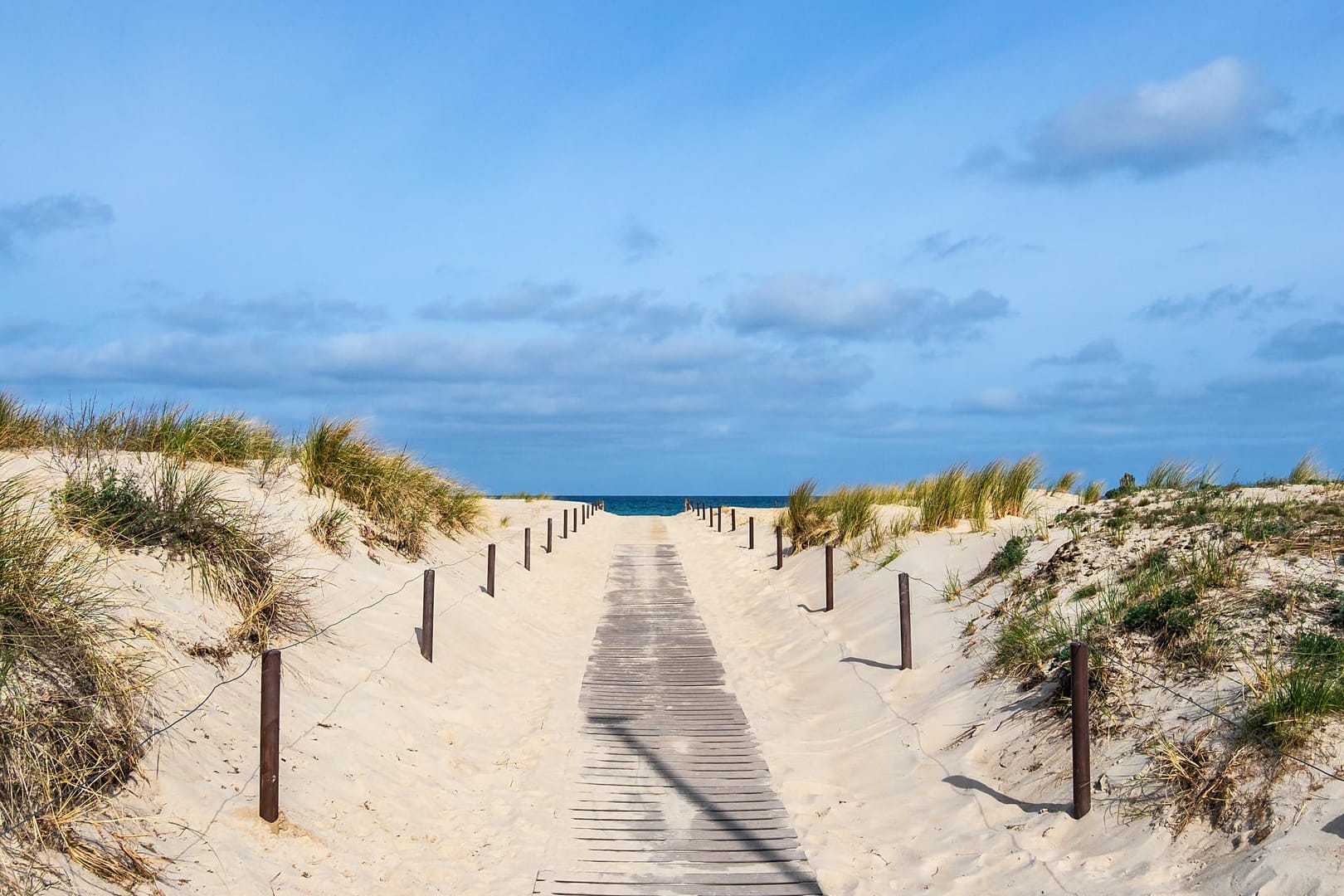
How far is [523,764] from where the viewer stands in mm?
8188

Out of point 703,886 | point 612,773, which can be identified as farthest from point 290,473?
point 703,886

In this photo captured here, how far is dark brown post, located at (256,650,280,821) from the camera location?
19.0 feet

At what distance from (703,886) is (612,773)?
7.46 ft

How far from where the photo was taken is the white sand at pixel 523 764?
5.45m

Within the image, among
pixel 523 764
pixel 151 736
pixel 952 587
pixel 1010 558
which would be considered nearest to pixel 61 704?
pixel 151 736

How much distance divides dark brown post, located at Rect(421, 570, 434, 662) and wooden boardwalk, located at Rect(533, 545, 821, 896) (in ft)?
6.16

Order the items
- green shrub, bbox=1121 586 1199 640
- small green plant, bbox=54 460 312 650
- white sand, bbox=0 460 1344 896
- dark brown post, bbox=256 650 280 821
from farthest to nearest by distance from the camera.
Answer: small green plant, bbox=54 460 312 650 < green shrub, bbox=1121 586 1199 640 < dark brown post, bbox=256 650 280 821 < white sand, bbox=0 460 1344 896

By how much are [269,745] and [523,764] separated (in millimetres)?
2850

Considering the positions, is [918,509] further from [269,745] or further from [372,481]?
[269,745]

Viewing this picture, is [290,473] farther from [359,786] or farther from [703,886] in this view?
[703,886]

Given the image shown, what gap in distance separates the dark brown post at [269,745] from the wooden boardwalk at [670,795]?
1.80 meters

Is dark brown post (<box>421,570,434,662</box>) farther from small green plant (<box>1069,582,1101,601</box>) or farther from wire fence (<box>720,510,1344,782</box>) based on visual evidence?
small green plant (<box>1069,582,1101,601</box>)

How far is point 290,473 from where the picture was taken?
46.8 ft

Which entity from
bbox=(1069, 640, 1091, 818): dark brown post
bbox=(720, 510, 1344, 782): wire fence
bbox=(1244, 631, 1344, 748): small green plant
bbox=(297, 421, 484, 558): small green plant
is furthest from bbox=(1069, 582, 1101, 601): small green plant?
bbox=(297, 421, 484, 558): small green plant
